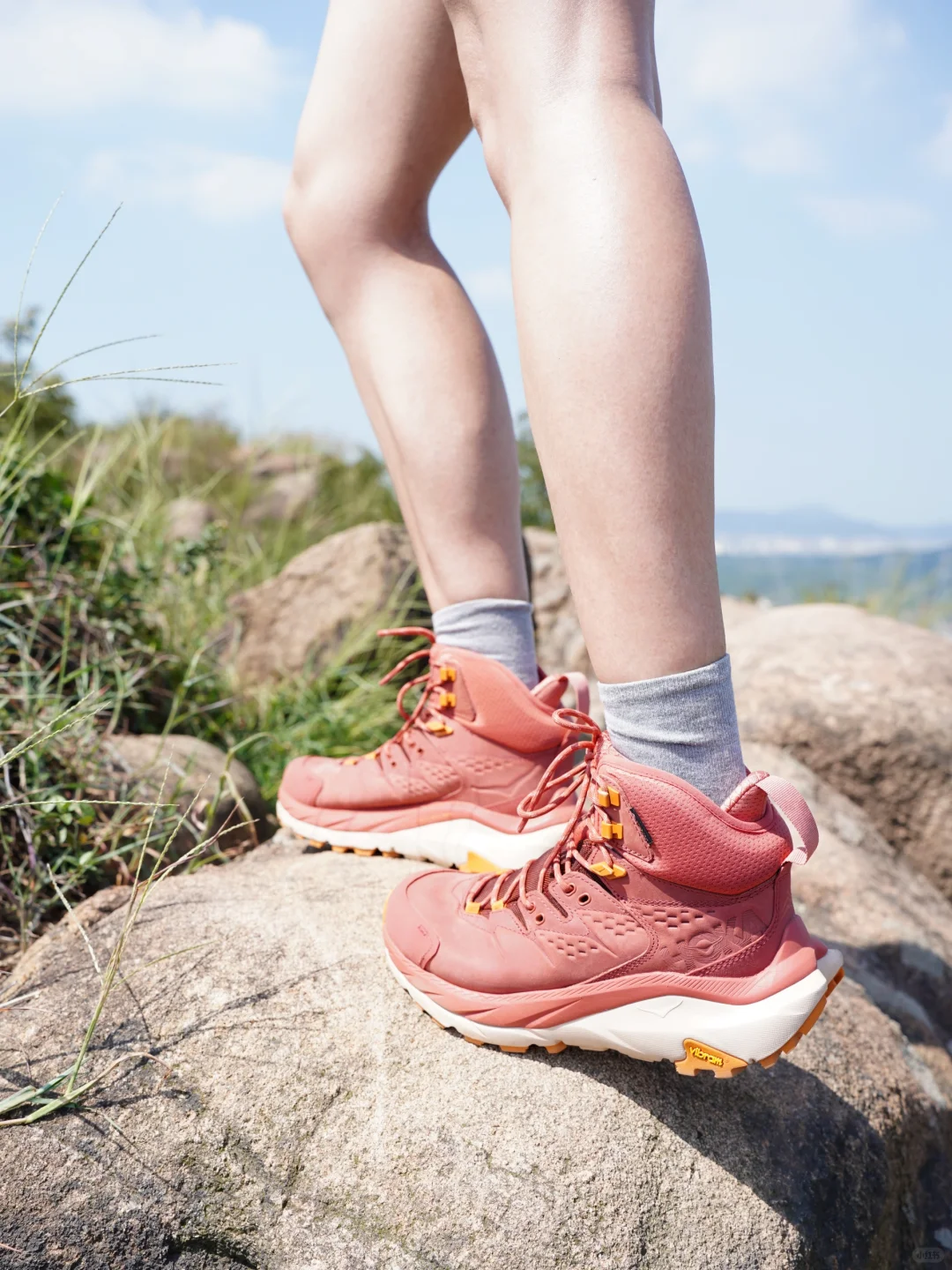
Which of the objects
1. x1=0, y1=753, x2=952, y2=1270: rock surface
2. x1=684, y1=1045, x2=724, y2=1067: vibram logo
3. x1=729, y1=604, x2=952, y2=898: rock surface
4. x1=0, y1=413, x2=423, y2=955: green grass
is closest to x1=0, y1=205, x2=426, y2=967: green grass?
x1=0, y1=413, x2=423, y2=955: green grass

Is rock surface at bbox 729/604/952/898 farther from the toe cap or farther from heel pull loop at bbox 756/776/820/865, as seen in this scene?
heel pull loop at bbox 756/776/820/865

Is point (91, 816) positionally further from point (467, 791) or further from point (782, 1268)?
point (782, 1268)

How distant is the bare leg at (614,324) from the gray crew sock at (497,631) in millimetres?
467

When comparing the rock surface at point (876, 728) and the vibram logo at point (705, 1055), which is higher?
the vibram logo at point (705, 1055)

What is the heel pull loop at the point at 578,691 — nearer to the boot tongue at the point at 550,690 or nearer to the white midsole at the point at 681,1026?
the boot tongue at the point at 550,690

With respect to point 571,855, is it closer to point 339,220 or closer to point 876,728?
point 339,220

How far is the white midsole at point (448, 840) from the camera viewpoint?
1.55 meters

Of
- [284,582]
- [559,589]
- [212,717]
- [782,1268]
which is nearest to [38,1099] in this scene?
[782,1268]

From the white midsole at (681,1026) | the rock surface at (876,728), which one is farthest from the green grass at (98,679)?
the rock surface at (876,728)

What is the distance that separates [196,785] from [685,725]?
1194 mm

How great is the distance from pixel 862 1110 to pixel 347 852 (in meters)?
0.92

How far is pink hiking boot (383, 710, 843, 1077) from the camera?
1.09 metres

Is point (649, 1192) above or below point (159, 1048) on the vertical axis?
below

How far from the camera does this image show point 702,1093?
127 centimetres
